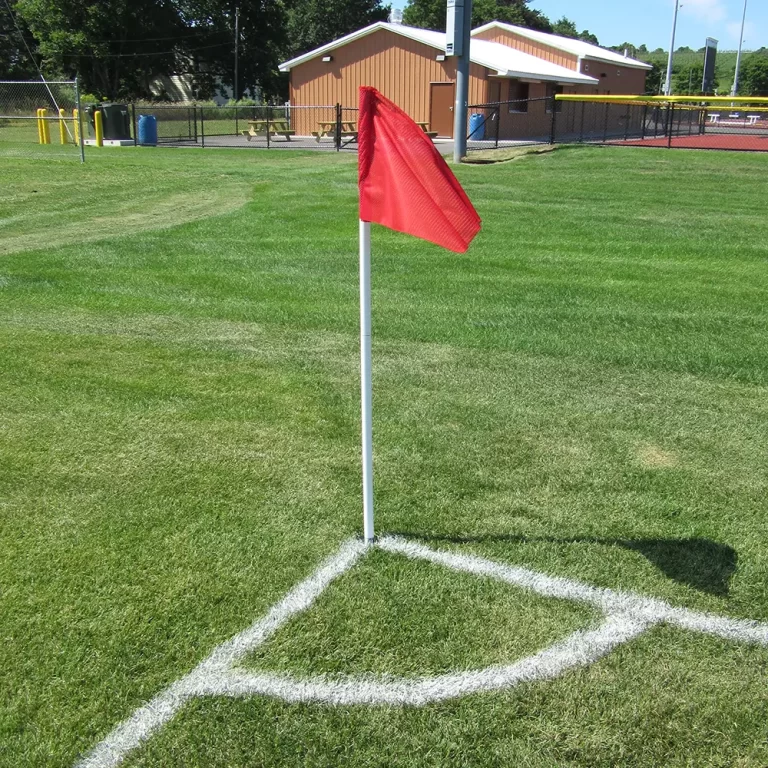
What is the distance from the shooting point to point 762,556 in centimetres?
367

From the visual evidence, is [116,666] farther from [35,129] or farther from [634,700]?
[35,129]

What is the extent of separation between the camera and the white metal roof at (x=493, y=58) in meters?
35.1

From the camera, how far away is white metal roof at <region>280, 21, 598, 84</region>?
3506 centimetres

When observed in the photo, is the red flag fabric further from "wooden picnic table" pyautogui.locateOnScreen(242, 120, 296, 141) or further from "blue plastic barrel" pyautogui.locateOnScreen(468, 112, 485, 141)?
"wooden picnic table" pyautogui.locateOnScreen(242, 120, 296, 141)

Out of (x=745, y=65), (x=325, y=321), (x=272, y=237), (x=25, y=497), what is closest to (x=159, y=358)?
(x=325, y=321)

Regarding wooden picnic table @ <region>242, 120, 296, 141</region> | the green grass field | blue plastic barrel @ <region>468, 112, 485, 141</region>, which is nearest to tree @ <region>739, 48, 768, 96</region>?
blue plastic barrel @ <region>468, 112, 485, 141</region>

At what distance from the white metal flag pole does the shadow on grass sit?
252mm

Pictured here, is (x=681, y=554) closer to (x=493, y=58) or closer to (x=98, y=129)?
(x=98, y=129)

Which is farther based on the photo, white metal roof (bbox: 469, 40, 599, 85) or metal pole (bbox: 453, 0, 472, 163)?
white metal roof (bbox: 469, 40, 599, 85)

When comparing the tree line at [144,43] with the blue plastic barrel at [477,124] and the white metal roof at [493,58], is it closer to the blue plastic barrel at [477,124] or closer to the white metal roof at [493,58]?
the white metal roof at [493,58]

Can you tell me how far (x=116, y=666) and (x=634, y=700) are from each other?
183 cm

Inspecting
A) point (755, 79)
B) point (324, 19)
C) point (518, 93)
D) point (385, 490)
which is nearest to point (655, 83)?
point (755, 79)

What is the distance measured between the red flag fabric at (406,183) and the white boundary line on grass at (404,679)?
4.84 ft

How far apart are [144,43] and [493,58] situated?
97.9 ft
